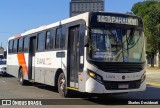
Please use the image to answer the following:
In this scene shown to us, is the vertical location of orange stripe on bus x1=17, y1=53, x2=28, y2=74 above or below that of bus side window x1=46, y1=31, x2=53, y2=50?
below

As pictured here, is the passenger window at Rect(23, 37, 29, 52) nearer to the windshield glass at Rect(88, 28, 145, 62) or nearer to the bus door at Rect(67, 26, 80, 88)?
the bus door at Rect(67, 26, 80, 88)

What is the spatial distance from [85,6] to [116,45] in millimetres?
16396

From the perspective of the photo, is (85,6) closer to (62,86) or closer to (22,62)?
(22,62)

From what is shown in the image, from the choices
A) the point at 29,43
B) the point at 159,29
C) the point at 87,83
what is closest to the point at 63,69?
the point at 87,83

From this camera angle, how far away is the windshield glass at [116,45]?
41.8ft

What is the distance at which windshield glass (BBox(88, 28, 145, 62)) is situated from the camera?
12.8 meters

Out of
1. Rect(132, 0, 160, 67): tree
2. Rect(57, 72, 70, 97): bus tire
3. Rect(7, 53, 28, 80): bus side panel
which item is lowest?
Rect(57, 72, 70, 97): bus tire

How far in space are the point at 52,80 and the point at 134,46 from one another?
4362mm

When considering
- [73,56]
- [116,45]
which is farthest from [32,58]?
[116,45]

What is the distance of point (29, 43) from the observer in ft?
67.1

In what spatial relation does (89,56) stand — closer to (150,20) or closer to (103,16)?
(103,16)

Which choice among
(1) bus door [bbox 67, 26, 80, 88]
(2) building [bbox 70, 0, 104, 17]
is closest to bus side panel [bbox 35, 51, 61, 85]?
(1) bus door [bbox 67, 26, 80, 88]

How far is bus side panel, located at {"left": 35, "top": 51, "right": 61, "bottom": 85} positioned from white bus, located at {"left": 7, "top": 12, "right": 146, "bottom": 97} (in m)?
0.24

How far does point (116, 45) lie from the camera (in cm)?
1306
